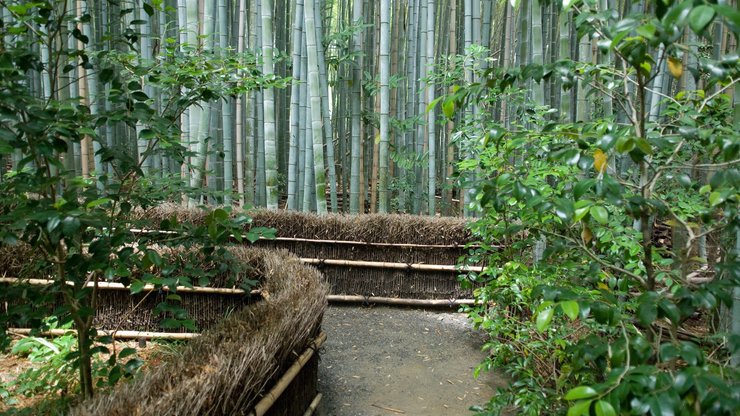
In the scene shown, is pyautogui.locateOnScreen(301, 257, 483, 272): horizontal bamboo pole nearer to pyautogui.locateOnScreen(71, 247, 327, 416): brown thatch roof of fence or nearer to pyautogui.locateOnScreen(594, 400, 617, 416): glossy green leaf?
pyautogui.locateOnScreen(71, 247, 327, 416): brown thatch roof of fence

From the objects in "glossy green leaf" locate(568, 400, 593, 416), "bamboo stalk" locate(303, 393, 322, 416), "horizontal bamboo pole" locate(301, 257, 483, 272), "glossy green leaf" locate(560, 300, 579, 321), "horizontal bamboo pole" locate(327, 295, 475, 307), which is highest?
"glossy green leaf" locate(560, 300, 579, 321)

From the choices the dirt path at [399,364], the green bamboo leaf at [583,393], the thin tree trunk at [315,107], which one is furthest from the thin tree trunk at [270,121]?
the green bamboo leaf at [583,393]

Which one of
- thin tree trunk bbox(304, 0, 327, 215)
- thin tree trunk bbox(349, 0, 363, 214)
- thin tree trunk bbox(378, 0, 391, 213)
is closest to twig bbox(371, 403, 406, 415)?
thin tree trunk bbox(304, 0, 327, 215)

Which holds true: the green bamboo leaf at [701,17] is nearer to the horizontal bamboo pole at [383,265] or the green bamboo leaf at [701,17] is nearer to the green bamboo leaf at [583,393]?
the green bamboo leaf at [583,393]

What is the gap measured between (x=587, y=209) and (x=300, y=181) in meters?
5.29

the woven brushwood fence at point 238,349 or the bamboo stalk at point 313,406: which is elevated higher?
the woven brushwood fence at point 238,349

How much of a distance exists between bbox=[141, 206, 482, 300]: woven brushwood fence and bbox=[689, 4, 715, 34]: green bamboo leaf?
11.7 ft

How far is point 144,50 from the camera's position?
4781 mm

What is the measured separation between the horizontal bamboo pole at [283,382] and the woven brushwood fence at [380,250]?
1816 millimetres

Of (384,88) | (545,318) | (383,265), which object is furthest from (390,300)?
(545,318)

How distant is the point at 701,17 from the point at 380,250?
12.0ft

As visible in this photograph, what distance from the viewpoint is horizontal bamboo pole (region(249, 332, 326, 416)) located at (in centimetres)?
164

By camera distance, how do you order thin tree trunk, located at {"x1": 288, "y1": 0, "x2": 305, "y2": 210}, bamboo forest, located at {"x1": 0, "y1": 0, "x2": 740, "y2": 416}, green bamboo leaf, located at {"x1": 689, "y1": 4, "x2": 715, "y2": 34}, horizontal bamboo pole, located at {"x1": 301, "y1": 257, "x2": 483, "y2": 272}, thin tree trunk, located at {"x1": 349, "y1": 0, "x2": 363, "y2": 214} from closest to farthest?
1. green bamboo leaf, located at {"x1": 689, "y1": 4, "x2": 715, "y2": 34}
2. bamboo forest, located at {"x1": 0, "y1": 0, "x2": 740, "y2": 416}
3. horizontal bamboo pole, located at {"x1": 301, "y1": 257, "x2": 483, "y2": 272}
4. thin tree trunk, located at {"x1": 288, "y1": 0, "x2": 305, "y2": 210}
5. thin tree trunk, located at {"x1": 349, "y1": 0, "x2": 363, "y2": 214}

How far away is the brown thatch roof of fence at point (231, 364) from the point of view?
1274 millimetres
